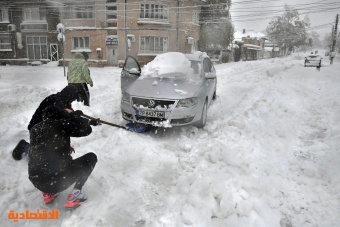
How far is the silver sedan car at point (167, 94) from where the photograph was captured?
17.2ft

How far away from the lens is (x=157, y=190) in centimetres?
350

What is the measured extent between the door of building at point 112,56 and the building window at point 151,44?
2437mm

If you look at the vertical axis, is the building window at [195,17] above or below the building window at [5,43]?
above

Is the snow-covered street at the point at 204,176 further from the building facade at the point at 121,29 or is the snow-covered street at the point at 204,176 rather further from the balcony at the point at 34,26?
the balcony at the point at 34,26

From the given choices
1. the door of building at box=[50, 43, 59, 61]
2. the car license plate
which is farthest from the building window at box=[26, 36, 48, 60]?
the car license plate

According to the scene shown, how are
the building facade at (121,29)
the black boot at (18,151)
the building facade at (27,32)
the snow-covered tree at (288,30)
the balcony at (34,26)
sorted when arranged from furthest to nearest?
the snow-covered tree at (288,30) < the balcony at (34,26) < the building facade at (27,32) < the building facade at (121,29) < the black boot at (18,151)

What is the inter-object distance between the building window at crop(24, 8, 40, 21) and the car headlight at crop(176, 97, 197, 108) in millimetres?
26078

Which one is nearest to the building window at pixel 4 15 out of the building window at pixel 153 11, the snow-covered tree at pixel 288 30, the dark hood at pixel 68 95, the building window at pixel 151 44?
the building window at pixel 153 11

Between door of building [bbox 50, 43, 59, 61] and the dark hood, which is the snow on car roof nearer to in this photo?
the dark hood

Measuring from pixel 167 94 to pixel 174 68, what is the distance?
1377mm

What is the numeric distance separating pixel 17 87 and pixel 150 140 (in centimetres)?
701

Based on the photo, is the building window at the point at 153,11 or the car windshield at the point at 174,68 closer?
the car windshield at the point at 174,68

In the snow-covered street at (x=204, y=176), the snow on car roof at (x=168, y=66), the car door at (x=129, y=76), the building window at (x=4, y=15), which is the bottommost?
the snow-covered street at (x=204, y=176)

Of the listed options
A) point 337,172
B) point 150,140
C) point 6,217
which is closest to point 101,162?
point 150,140
